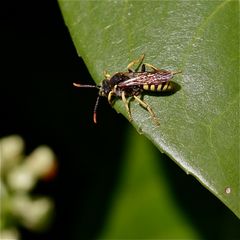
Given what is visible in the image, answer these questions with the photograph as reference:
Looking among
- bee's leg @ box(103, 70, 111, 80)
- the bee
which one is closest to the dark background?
the bee

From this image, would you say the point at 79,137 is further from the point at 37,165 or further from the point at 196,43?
the point at 196,43

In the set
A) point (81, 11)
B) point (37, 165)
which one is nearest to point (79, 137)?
point (37, 165)

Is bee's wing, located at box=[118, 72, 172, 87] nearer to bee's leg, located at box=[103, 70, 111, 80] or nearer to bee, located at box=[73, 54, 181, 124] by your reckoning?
bee, located at box=[73, 54, 181, 124]

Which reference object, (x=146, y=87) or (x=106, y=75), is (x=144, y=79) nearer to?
(x=146, y=87)

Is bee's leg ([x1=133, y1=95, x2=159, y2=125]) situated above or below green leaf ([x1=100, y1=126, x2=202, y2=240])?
above

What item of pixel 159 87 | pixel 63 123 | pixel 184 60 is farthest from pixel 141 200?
pixel 184 60
